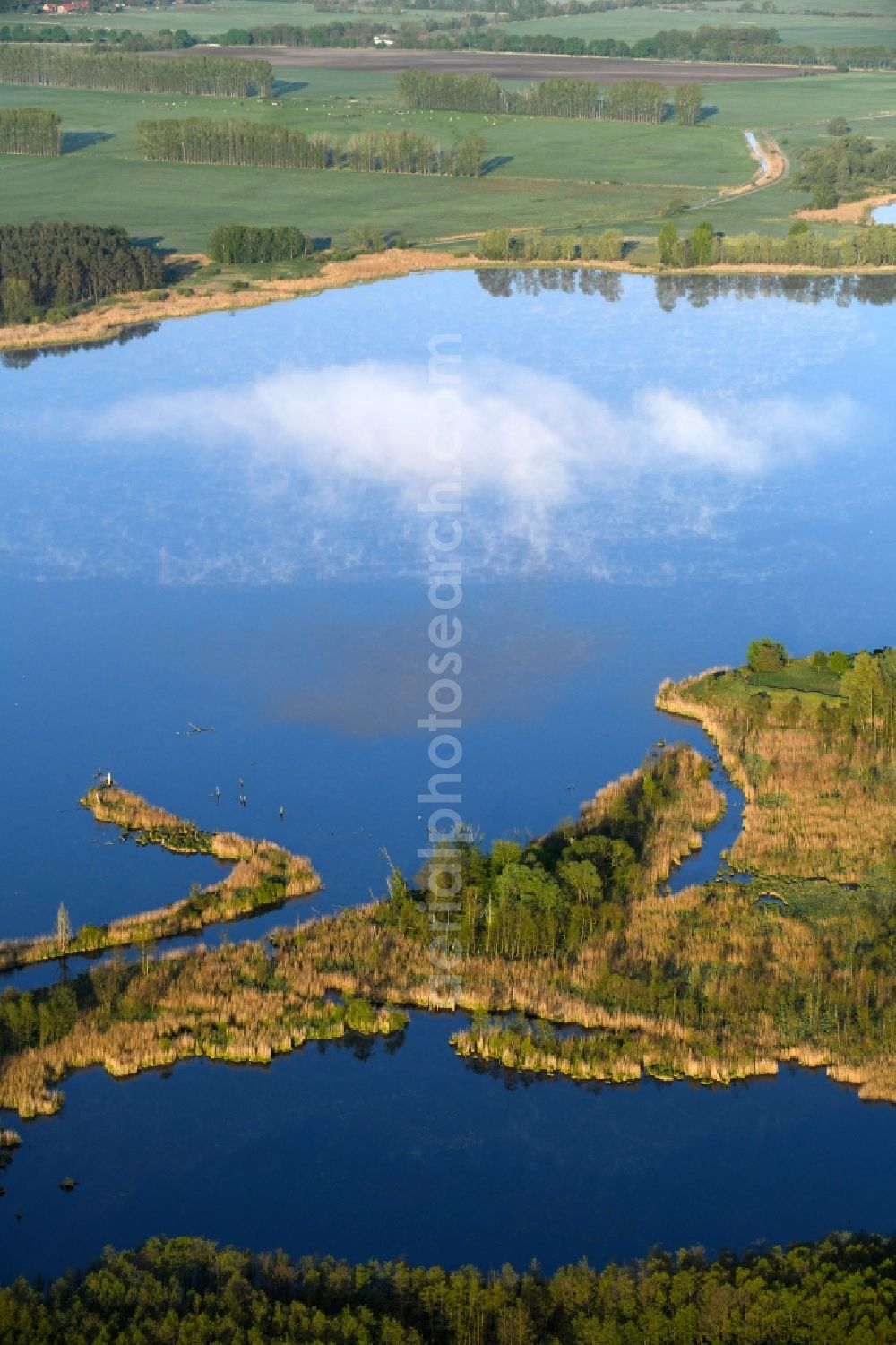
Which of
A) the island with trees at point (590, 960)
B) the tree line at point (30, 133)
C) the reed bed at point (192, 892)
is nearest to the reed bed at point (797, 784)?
the island with trees at point (590, 960)

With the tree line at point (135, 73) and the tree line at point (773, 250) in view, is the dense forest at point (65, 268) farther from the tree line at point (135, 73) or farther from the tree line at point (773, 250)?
the tree line at point (135, 73)

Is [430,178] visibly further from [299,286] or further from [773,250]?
[299,286]

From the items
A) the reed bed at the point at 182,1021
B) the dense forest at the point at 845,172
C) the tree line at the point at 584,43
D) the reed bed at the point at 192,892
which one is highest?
the tree line at the point at 584,43

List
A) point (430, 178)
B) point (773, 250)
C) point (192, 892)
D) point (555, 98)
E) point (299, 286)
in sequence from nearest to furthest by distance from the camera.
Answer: point (192, 892)
point (299, 286)
point (773, 250)
point (430, 178)
point (555, 98)

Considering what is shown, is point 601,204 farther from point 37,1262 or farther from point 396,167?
point 37,1262

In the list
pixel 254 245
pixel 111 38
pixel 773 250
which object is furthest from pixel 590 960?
pixel 111 38

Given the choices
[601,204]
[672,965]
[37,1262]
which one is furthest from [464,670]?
[601,204]
